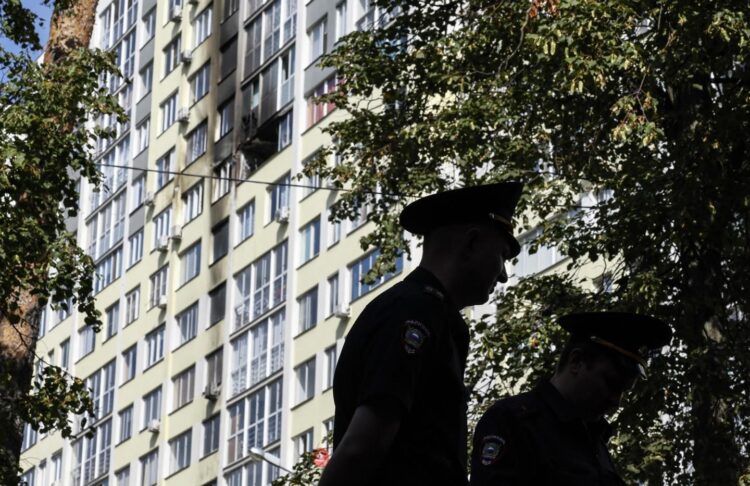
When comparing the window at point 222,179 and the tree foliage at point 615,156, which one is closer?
the tree foliage at point 615,156

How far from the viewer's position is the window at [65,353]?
272ft

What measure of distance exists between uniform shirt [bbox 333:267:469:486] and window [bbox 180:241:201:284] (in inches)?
2584

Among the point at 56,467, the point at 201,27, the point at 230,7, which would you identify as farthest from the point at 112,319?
the point at 230,7

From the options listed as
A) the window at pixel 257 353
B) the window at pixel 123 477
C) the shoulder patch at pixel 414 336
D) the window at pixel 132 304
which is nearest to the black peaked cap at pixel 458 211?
the shoulder patch at pixel 414 336

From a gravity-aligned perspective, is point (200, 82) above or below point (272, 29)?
above

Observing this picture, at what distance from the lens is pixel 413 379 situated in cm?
566

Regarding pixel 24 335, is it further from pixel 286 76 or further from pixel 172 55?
pixel 172 55

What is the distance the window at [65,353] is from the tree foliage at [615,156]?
5821cm

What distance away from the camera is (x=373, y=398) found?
18.3ft

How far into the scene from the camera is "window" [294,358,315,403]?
198ft

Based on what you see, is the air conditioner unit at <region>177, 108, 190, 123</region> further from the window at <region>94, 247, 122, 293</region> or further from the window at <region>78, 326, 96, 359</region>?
the window at <region>78, 326, 96, 359</region>

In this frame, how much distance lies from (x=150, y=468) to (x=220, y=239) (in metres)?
9.00

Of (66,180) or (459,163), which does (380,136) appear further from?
(66,180)

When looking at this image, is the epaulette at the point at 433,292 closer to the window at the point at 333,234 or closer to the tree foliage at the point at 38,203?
the tree foliage at the point at 38,203
